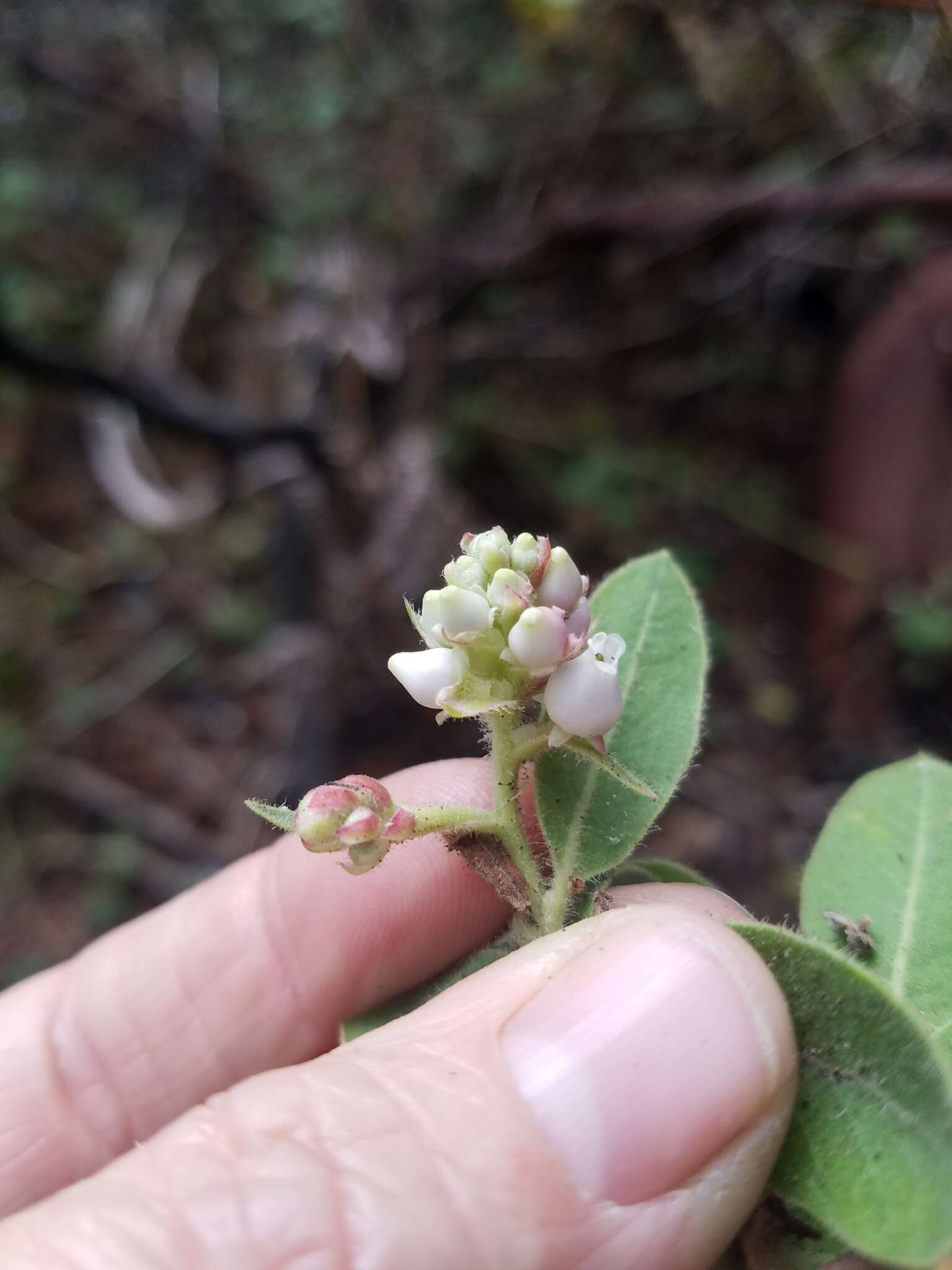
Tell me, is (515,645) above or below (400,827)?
above

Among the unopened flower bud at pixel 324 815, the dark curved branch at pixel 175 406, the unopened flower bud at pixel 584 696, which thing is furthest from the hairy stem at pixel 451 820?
the dark curved branch at pixel 175 406

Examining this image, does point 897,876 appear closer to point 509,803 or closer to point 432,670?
point 509,803

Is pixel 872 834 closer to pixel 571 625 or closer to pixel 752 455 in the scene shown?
pixel 571 625

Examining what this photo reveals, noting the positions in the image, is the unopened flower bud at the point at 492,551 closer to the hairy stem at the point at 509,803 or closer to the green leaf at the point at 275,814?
the hairy stem at the point at 509,803

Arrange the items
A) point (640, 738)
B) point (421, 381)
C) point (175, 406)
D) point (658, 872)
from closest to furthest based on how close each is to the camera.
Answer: point (640, 738) < point (658, 872) < point (175, 406) < point (421, 381)

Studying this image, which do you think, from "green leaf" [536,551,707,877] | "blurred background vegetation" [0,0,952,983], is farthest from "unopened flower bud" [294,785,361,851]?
"blurred background vegetation" [0,0,952,983]

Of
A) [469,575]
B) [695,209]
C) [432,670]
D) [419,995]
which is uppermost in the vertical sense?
[695,209]

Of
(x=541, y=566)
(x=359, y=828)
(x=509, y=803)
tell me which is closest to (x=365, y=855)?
(x=359, y=828)

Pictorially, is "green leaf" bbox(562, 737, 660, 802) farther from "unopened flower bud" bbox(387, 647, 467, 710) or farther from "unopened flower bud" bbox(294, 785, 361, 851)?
"unopened flower bud" bbox(294, 785, 361, 851)
